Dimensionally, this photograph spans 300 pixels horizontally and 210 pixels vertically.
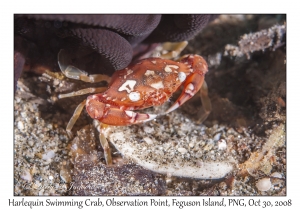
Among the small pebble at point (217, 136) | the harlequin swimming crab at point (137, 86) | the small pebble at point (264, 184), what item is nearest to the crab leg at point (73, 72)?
the harlequin swimming crab at point (137, 86)

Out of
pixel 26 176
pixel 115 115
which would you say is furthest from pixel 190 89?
pixel 26 176

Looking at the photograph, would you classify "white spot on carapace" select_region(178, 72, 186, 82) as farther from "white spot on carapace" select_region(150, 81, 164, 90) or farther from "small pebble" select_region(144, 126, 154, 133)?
"small pebble" select_region(144, 126, 154, 133)

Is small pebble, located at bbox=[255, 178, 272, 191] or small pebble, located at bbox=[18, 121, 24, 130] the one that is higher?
small pebble, located at bbox=[18, 121, 24, 130]

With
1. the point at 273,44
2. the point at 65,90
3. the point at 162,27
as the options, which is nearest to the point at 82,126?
the point at 65,90

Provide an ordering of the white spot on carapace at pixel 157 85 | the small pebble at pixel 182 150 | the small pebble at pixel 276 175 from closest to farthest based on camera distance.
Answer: the small pebble at pixel 276 175 → the small pebble at pixel 182 150 → the white spot on carapace at pixel 157 85

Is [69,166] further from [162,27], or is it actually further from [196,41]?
[196,41]

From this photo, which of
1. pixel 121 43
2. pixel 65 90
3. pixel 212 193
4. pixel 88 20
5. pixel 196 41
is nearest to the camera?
pixel 88 20

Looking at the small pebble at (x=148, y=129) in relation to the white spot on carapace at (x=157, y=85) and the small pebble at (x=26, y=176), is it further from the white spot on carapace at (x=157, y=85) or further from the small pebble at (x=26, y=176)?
the small pebble at (x=26, y=176)

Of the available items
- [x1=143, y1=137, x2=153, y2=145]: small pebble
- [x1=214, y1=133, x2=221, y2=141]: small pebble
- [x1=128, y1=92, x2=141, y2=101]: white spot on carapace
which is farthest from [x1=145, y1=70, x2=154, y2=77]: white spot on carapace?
[x1=214, y1=133, x2=221, y2=141]: small pebble
